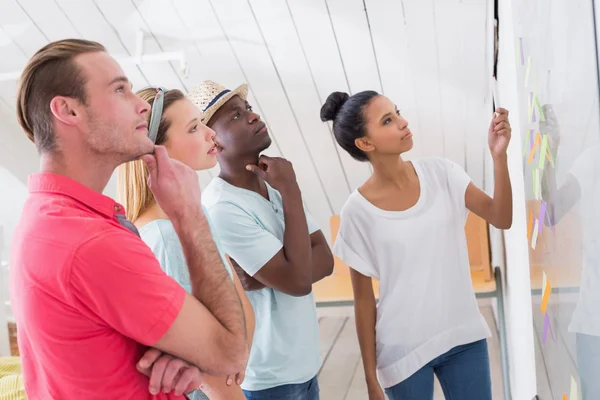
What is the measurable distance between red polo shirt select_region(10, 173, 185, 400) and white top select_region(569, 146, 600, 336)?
0.54m

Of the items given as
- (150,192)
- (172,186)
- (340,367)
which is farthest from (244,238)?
(340,367)

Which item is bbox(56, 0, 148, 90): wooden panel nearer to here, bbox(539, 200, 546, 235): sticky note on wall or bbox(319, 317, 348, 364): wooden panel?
bbox(319, 317, 348, 364): wooden panel

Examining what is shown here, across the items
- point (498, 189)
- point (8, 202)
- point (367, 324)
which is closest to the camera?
point (498, 189)

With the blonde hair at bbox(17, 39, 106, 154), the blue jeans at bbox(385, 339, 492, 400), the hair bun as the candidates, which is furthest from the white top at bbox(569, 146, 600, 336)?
the hair bun

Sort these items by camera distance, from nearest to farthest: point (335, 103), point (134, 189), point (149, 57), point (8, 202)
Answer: point (134, 189) → point (335, 103) → point (149, 57) → point (8, 202)

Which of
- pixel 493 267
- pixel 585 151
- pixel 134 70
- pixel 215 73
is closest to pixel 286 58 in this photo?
pixel 215 73

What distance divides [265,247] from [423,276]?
16.8 inches

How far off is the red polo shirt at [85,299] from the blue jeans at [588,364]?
20.7 inches

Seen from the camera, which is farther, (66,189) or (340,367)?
(340,367)

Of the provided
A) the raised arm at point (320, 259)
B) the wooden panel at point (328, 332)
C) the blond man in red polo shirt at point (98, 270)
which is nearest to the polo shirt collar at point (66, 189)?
the blond man in red polo shirt at point (98, 270)

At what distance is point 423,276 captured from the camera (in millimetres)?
1682

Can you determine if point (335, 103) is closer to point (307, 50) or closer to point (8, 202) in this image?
point (307, 50)

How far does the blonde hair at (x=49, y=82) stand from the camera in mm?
1002

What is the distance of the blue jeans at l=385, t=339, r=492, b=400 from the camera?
5.49ft
